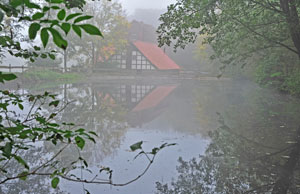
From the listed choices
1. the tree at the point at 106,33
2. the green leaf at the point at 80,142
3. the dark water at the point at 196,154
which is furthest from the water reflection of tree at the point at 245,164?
the tree at the point at 106,33

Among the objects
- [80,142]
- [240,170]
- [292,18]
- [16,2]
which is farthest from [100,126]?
[16,2]

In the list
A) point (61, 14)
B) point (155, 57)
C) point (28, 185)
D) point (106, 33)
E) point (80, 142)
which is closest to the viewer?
point (61, 14)

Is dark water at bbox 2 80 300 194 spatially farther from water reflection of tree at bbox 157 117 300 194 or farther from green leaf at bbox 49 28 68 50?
green leaf at bbox 49 28 68 50

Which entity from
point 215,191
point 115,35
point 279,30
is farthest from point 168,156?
point 115,35

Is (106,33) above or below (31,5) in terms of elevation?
above

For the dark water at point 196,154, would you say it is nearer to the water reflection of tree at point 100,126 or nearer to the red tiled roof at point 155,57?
the water reflection of tree at point 100,126

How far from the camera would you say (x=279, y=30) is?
15023 millimetres

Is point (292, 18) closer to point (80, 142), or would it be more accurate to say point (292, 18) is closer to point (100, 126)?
point (100, 126)

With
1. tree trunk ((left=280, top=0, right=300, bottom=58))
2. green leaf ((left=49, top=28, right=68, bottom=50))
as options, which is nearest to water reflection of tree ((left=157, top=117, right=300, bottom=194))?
green leaf ((left=49, top=28, right=68, bottom=50))

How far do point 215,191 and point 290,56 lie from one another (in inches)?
758

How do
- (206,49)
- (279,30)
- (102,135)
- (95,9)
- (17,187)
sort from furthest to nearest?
(206,49), (95,9), (279,30), (102,135), (17,187)

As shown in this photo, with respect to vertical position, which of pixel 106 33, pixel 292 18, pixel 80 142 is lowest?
pixel 80 142

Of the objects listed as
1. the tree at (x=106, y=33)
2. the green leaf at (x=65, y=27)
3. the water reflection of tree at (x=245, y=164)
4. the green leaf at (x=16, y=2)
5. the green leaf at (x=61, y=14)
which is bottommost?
the water reflection of tree at (x=245, y=164)

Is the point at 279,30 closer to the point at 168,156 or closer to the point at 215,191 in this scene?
the point at 168,156
